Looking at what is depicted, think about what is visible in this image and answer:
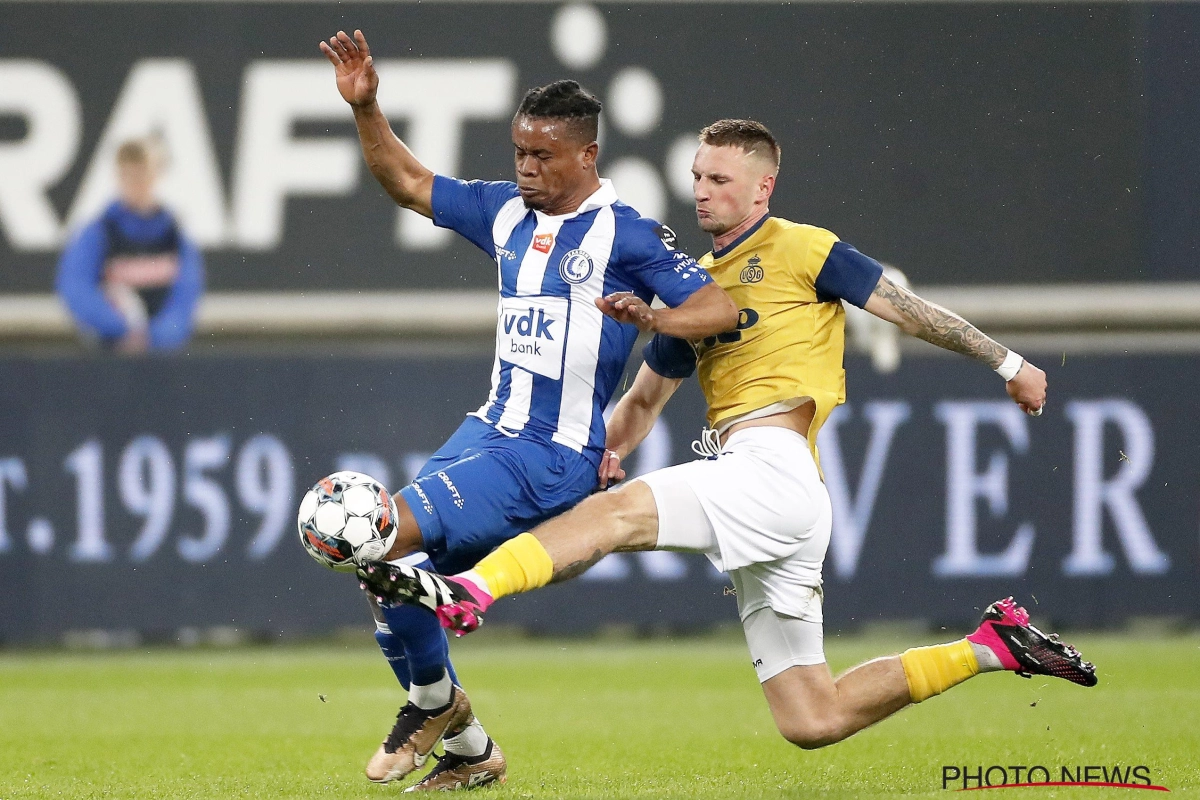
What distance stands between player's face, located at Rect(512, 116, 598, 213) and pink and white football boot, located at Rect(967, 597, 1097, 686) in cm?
189

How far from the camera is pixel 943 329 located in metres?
5.44

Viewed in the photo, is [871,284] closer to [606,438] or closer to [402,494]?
[606,438]

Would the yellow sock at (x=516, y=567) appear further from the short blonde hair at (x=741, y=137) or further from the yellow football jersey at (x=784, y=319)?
the short blonde hair at (x=741, y=137)

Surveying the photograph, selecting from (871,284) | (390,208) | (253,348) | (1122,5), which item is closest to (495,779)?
(871,284)

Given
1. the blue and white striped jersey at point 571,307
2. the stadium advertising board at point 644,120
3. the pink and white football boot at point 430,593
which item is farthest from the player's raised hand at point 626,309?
the stadium advertising board at point 644,120

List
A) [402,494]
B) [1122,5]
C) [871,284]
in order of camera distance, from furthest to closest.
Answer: [1122,5], [871,284], [402,494]

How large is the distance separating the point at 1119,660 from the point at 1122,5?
4509mm

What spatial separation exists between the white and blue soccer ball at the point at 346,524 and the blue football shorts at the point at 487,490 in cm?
18

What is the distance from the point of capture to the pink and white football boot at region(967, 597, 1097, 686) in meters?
5.52

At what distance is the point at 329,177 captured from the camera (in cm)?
1166

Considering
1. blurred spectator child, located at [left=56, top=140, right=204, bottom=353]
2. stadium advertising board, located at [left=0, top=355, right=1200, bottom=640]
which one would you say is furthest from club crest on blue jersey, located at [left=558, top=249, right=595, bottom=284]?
→ blurred spectator child, located at [left=56, top=140, right=204, bottom=353]

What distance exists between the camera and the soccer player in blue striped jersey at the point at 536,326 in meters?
5.22

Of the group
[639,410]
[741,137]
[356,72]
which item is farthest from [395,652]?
[741,137]

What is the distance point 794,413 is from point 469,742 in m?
1.52
